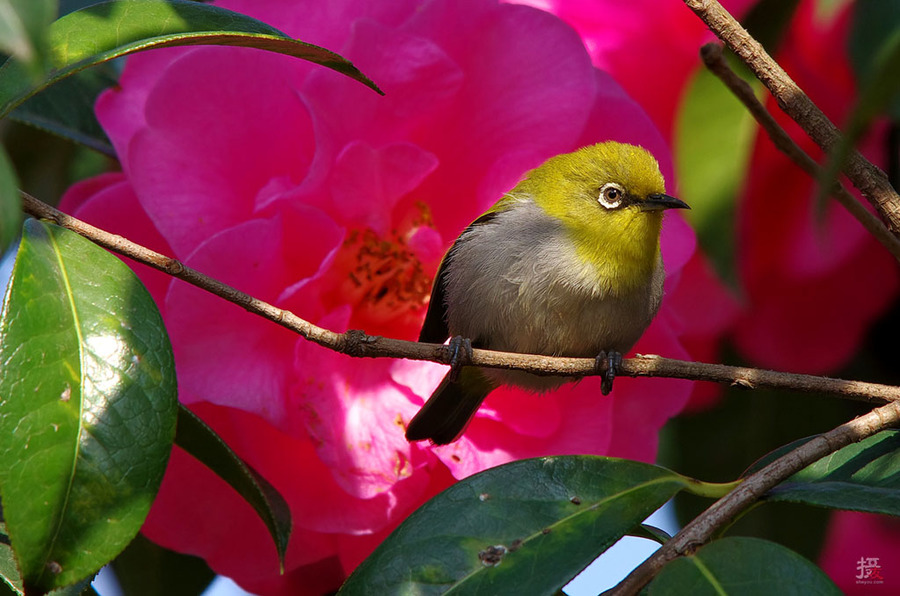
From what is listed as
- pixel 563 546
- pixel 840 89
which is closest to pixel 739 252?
pixel 840 89

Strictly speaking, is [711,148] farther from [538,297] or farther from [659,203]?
[538,297]

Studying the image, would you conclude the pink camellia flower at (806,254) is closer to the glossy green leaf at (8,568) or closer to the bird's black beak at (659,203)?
the bird's black beak at (659,203)

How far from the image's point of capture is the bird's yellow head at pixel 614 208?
A: 2018mm

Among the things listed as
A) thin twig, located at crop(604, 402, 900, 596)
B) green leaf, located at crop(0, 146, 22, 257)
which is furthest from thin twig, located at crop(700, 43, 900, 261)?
green leaf, located at crop(0, 146, 22, 257)

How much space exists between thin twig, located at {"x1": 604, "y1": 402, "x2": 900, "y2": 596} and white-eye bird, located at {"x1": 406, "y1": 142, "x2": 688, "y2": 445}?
2.56 feet

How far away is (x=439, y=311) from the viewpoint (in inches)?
80.5

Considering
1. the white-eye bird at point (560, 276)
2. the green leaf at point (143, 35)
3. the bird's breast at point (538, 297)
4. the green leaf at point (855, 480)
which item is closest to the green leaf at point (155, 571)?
the white-eye bird at point (560, 276)

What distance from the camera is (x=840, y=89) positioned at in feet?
5.24

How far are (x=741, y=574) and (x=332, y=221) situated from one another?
0.74 m

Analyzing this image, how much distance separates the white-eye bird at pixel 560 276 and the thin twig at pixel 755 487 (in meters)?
0.78

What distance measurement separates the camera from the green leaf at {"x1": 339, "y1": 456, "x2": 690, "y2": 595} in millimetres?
1104

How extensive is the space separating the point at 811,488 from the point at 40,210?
3.26ft

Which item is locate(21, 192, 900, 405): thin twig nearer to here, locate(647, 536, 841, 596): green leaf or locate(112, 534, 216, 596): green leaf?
locate(647, 536, 841, 596): green leaf

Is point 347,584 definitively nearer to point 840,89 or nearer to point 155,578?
point 155,578
